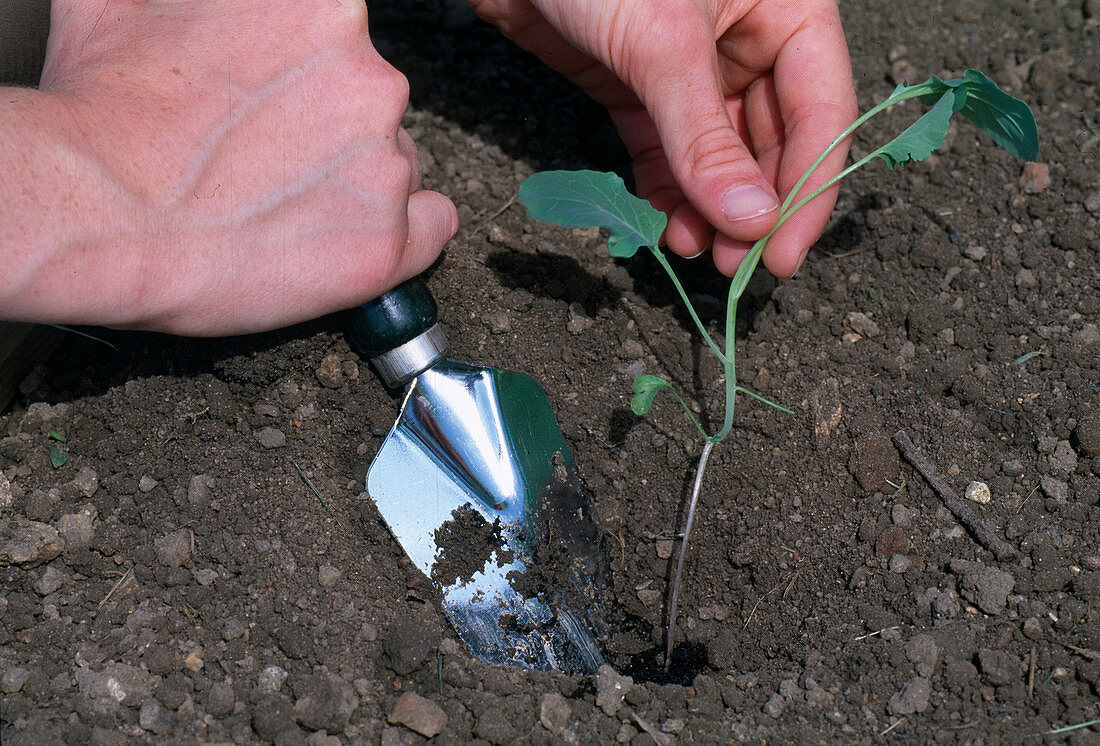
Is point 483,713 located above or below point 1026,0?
below

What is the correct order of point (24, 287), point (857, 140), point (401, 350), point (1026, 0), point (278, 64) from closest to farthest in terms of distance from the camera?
point (24, 287) → point (278, 64) → point (401, 350) → point (857, 140) → point (1026, 0)

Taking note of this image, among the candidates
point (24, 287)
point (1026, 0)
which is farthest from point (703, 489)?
point (1026, 0)

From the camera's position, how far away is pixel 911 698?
140 cm

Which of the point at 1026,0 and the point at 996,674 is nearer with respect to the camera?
the point at 996,674

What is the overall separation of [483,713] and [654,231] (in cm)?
97

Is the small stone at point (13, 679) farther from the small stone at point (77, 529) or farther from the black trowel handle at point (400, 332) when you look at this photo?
the black trowel handle at point (400, 332)

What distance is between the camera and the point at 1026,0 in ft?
8.35

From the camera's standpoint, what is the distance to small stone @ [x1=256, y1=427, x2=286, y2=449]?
1.77 m

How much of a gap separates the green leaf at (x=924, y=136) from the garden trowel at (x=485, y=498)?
912mm

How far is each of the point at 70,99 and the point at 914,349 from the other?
6.22 feet

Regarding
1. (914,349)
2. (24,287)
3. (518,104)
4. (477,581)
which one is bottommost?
(477,581)

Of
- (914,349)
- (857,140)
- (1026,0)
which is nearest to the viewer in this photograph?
(914,349)

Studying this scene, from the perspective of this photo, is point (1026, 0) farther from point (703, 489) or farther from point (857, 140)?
point (703, 489)

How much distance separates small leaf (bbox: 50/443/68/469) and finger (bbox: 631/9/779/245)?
149 cm
